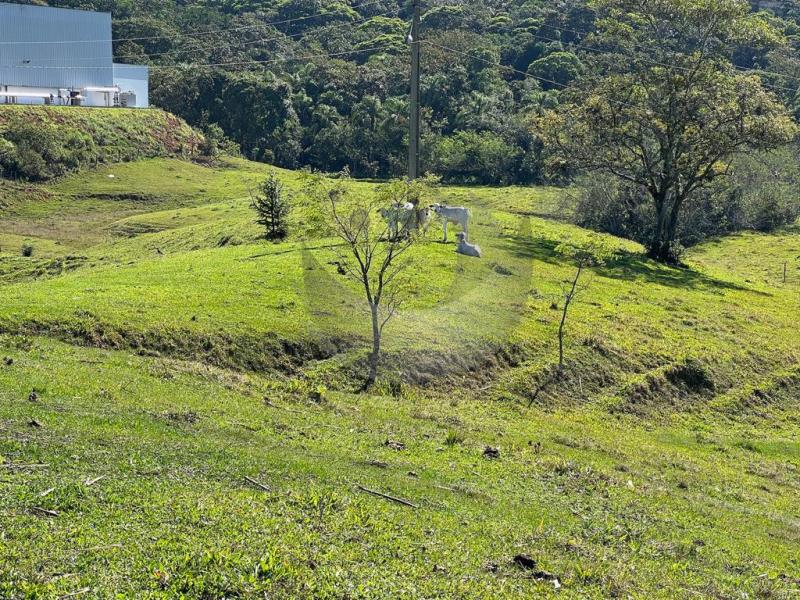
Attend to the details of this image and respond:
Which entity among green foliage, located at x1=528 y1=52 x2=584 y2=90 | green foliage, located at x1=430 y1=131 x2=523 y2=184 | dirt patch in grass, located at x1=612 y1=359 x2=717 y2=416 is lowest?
dirt patch in grass, located at x1=612 y1=359 x2=717 y2=416

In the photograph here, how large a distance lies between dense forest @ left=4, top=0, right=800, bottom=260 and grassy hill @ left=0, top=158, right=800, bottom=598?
7.55 m

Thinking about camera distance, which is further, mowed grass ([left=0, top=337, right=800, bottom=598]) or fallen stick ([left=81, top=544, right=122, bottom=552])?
mowed grass ([left=0, top=337, right=800, bottom=598])

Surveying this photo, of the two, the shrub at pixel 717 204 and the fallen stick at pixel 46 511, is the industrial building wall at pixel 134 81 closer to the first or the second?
the shrub at pixel 717 204

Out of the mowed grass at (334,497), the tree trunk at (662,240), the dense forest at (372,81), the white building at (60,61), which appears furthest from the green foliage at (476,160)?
the mowed grass at (334,497)

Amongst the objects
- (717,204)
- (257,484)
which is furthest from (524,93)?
(257,484)

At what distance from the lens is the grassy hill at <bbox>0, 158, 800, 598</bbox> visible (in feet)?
29.3

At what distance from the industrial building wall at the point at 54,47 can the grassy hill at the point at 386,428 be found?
3508 centimetres

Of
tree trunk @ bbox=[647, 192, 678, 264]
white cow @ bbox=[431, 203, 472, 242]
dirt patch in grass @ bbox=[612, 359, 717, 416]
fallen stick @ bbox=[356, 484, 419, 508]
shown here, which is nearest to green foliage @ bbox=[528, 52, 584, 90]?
tree trunk @ bbox=[647, 192, 678, 264]

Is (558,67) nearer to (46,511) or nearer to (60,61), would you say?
(60,61)

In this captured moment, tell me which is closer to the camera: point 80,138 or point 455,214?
point 455,214

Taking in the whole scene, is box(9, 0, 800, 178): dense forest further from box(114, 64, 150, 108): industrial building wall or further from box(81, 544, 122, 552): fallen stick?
box(81, 544, 122, 552): fallen stick

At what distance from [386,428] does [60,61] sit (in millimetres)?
64592

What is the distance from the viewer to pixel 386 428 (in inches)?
653

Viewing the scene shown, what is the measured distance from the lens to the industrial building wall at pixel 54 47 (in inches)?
2638
